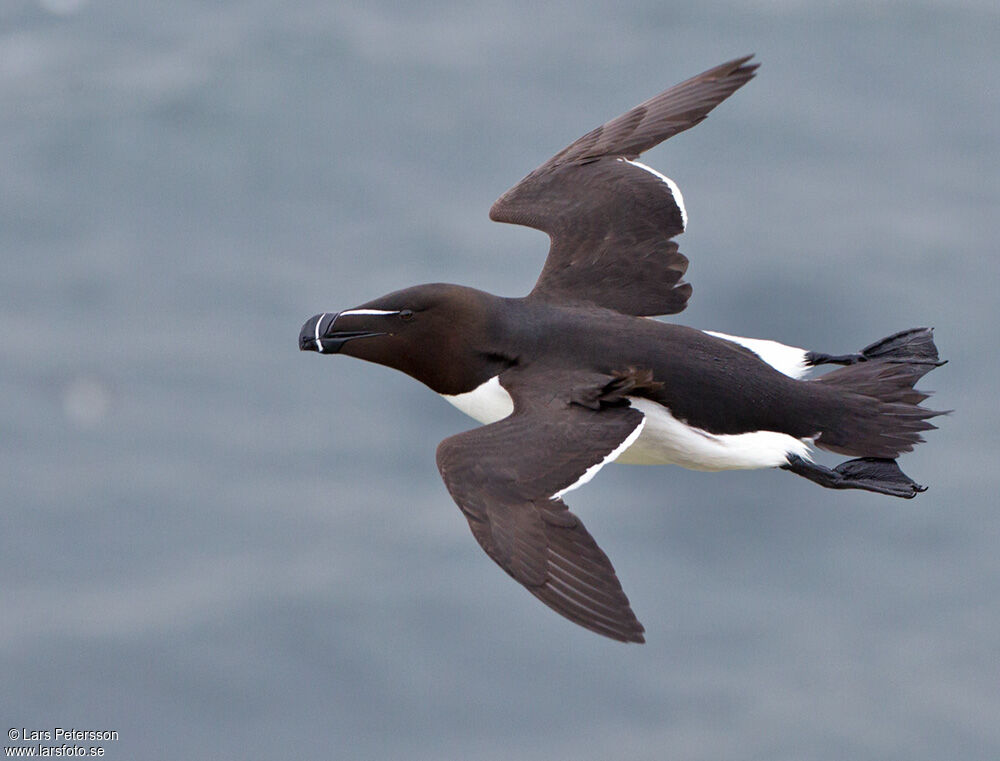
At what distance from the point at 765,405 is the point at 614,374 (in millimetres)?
617

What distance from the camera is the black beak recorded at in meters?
7.48

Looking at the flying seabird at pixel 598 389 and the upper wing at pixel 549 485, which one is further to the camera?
the flying seabird at pixel 598 389

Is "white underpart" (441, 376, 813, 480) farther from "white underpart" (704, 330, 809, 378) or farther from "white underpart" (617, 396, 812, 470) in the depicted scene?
"white underpart" (704, 330, 809, 378)

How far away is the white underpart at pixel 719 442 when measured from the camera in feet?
23.8

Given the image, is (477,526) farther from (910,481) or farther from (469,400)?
(910,481)

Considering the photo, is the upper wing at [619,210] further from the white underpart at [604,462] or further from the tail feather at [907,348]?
the white underpart at [604,462]

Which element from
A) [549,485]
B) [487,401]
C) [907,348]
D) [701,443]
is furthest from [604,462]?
[907,348]

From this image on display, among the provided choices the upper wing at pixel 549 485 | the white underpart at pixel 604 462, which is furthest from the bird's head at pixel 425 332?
the white underpart at pixel 604 462

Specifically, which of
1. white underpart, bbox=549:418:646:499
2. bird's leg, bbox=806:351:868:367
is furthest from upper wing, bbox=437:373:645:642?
bird's leg, bbox=806:351:868:367

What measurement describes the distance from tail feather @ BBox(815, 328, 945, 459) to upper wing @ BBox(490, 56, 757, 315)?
867 mm

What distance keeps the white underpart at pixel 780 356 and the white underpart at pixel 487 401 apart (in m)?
0.92

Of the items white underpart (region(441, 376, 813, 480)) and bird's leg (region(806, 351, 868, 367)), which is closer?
white underpart (region(441, 376, 813, 480))

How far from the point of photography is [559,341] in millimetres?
7367

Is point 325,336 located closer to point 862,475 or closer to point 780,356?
point 780,356
